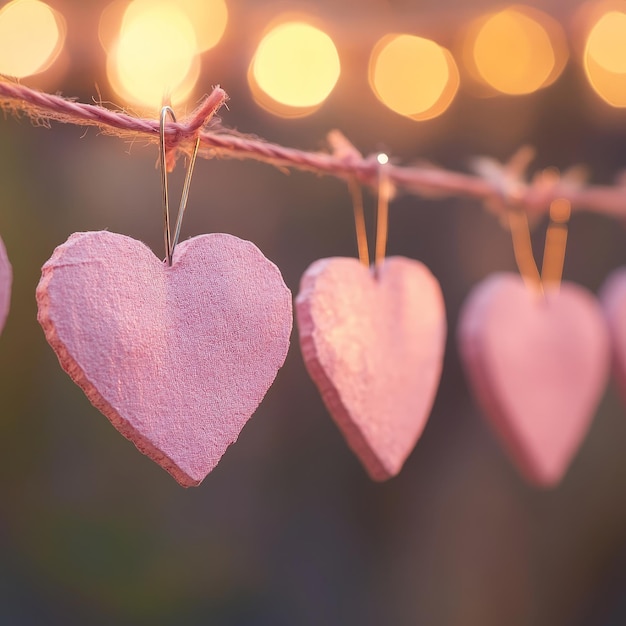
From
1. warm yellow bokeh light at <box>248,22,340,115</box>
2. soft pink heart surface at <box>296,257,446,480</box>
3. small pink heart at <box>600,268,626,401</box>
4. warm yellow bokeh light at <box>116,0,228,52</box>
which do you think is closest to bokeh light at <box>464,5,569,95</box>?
warm yellow bokeh light at <box>248,22,340,115</box>

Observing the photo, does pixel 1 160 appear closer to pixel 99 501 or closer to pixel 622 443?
pixel 99 501

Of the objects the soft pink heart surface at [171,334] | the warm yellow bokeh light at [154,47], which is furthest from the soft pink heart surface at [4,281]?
the warm yellow bokeh light at [154,47]

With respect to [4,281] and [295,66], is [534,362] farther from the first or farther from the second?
[295,66]

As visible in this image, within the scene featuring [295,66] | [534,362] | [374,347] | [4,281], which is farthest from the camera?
[295,66]

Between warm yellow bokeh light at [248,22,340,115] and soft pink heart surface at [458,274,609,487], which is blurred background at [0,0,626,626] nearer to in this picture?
warm yellow bokeh light at [248,22,340,115]

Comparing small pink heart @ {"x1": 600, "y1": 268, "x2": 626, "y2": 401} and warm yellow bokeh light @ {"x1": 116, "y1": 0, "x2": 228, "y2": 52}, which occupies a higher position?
warm yellow bokeh light @ {"x1": 116, "y1": 0, "x2": 228, "y2": 52}

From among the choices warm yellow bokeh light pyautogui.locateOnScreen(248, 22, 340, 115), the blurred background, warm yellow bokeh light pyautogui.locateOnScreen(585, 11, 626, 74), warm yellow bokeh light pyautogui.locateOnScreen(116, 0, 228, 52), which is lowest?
the blurred background

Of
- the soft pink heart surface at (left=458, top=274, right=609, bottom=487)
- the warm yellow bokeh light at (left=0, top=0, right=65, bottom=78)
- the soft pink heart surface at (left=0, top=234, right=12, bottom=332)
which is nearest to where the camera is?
the soft pink heart surface at (left=0, top=234, right=12, bottom=332)

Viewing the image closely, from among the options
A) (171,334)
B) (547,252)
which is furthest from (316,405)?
(171,334)
